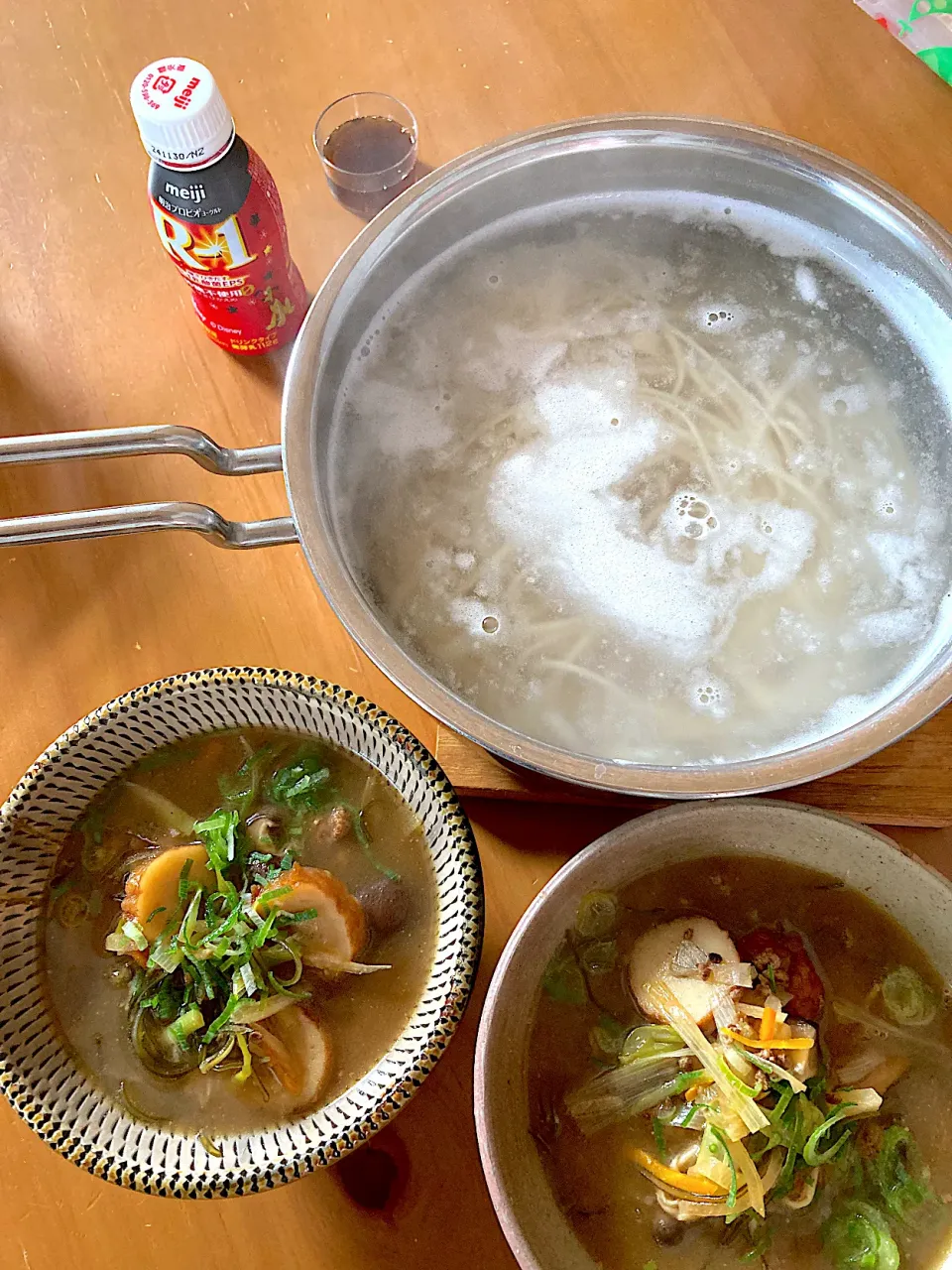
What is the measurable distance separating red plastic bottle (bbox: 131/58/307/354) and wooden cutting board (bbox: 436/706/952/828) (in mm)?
599

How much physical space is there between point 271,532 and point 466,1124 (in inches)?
27.6

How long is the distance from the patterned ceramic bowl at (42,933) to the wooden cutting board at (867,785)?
0.12 m

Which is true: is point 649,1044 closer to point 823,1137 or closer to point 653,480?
point 823,1137

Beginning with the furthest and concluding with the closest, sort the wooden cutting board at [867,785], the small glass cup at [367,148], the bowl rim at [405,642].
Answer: the small glass cup at [367,148], the wooden cutting board at [867,785], the bowl rim at [405,642]

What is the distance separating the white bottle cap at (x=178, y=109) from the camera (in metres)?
1.03

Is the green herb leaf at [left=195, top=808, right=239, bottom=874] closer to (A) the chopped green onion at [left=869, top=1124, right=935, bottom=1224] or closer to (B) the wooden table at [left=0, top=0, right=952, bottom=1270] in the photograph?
(B) the wooden table at [left=0, top=0, right=952, bottom=1270]

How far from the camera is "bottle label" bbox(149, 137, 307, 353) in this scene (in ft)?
3.67

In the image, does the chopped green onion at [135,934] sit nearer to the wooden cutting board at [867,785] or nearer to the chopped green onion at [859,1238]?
the wooden cutting board at [867,785]

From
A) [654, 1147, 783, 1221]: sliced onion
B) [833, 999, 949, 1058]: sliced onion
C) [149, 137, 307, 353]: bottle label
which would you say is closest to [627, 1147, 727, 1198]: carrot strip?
[654, 1147, 783, 1221]: sliced onion

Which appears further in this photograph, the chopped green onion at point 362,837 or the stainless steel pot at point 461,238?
the chopped green onion at point 362,837

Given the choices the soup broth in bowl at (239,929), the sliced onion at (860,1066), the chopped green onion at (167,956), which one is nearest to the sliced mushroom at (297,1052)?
the soup broth in bowl at (239,929)

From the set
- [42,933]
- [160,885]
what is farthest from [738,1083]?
[42,933]

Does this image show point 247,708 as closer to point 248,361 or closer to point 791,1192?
point 248,361

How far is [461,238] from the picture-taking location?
1325 mm
